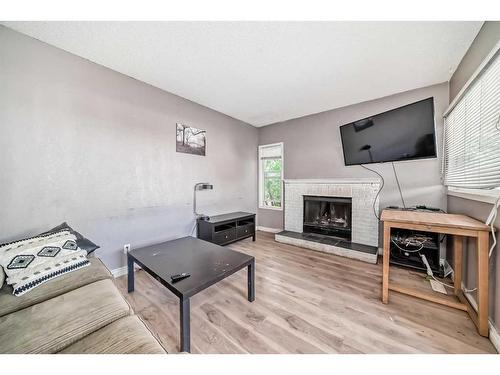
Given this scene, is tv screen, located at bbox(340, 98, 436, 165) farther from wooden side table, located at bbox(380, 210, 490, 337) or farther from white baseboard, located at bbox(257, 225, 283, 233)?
white baseboard, located at bbox(257, 225, 283, 233)

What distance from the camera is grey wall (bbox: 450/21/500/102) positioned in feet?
4.36

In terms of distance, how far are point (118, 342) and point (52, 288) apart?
2.40ft

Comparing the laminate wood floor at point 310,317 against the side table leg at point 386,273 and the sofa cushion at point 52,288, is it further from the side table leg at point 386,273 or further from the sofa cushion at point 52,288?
the sofa cushion at point 52,288

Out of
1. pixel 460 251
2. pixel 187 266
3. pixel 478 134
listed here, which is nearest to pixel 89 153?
pixel 187 266

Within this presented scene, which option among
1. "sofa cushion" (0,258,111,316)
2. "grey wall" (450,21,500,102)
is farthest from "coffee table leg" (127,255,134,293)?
"grey wall" (450,21,500,102)

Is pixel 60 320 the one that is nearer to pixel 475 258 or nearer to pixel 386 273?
pixel 386 273

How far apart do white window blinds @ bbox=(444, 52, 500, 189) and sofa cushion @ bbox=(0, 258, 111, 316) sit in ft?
9.56

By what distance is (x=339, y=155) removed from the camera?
3148 millimetres

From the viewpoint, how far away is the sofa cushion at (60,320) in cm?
75

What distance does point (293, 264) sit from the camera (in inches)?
95.6

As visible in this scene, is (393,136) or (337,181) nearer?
(393,136)

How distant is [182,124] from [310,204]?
265 cm

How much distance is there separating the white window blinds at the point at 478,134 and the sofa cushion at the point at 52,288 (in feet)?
9.56
